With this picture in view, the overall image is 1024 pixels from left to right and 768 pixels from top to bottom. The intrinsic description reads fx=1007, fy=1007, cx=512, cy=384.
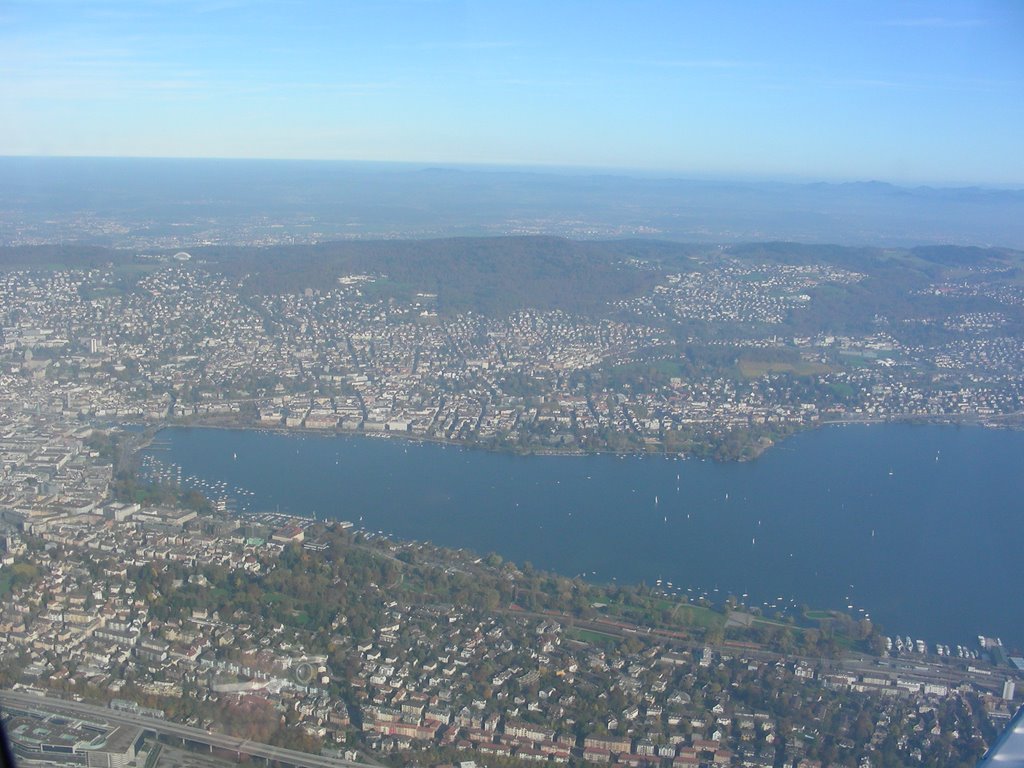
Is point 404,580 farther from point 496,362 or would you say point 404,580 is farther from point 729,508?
point 496,362

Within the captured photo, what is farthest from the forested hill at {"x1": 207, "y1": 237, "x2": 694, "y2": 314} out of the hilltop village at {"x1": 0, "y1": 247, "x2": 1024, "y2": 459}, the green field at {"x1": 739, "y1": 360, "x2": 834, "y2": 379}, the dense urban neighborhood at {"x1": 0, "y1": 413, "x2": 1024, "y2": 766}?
the dense urban neighborhood at {"x1": 0, "y1": 413, "x2": 1024, "y2": 766}

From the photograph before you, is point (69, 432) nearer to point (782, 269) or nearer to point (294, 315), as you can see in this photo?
point (294, 315)

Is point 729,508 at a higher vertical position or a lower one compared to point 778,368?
lower

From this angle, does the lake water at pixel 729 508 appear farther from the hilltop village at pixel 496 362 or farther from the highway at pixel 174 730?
the highway at pixel 174 730

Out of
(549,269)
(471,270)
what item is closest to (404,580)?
(471,270)

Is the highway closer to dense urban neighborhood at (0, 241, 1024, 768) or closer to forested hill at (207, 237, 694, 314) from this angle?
dense urban neighborhood at (0, 241, 1024, 768)
